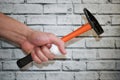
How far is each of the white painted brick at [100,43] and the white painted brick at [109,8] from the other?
0.69ft

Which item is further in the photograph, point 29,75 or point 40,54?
point 29,75

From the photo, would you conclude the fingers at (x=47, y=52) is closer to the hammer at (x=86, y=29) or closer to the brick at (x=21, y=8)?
the hammer at (x=86, y=29)

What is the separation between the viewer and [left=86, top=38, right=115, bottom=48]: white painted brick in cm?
164

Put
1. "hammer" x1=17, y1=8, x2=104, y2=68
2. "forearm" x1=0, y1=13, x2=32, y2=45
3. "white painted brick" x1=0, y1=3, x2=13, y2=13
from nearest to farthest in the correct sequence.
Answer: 1. "hammer" x1=17, y1=8, x2=104, y2=68
2. "forearm" x1=0, y1=13, x2=32, y2=45
3. "white painted brick" x1=0, y1=3, x2=13, y2=13

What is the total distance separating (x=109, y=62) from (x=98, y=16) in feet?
1.19

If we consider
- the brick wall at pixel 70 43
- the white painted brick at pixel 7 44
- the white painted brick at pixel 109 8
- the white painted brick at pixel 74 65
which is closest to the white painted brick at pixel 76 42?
the brick wall at pixel 70 43

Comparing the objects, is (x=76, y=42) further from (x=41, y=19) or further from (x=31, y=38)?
(x=31, y=38)

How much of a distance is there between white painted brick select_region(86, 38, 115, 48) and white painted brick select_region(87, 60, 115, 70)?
123 millimetres

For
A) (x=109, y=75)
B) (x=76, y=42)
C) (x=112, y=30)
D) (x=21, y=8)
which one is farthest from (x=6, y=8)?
(x=109, y=75)

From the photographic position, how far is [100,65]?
166 centimetres

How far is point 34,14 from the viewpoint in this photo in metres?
1.61

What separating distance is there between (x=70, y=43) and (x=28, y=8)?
1.34 ft

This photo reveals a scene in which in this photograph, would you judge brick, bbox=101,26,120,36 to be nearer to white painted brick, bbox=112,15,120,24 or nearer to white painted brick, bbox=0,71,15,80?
white painted brick, bbox=112,15,120,24

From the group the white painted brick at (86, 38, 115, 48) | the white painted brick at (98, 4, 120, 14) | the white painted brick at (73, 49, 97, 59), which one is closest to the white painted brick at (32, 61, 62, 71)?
the white painted brick at (73, 49, 97, 59)
